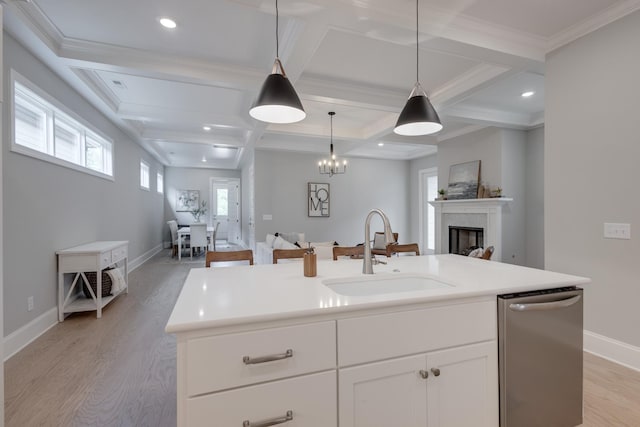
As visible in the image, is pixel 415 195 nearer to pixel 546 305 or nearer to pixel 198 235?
pixel 198 235

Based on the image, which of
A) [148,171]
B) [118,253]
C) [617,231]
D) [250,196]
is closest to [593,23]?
[617,231]

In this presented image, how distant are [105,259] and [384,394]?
368cm

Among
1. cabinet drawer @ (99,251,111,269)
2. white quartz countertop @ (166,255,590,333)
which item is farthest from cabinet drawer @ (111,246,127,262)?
white quartz countertop @ (166,255,590,333)

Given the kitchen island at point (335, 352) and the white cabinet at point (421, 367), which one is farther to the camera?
the white cabinet at point (421, 367)

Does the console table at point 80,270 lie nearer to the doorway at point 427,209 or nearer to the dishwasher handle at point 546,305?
the dishwasher handle at point 546,305

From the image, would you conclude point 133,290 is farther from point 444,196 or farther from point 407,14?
point 444,196

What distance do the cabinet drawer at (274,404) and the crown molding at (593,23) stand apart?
3430mm

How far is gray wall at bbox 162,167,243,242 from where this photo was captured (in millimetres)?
9594

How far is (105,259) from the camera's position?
3537 millimetres

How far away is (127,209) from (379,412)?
604 cm

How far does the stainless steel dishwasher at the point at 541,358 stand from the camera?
1.43 metres

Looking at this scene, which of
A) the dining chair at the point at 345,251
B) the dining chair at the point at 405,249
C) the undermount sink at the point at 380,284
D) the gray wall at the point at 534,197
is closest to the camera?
the undermount sink at the point at 380,284

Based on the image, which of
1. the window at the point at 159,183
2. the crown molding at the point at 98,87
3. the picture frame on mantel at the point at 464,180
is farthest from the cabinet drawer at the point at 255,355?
the window at the point at 159,183

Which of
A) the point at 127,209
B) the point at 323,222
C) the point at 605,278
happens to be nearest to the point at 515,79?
the point at 605,278
